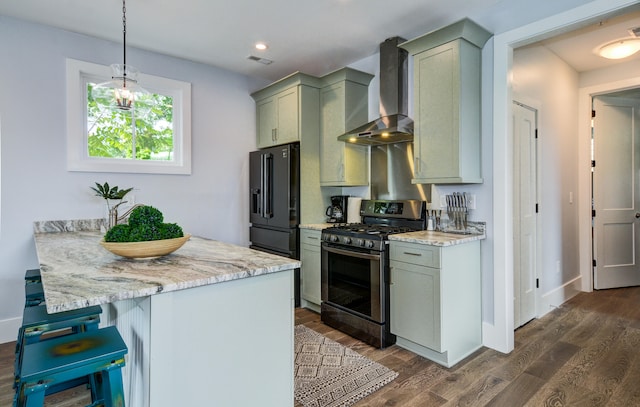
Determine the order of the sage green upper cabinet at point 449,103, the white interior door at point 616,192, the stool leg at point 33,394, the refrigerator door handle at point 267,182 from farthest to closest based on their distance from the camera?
the white interior door at point 616,192 < the refrigerator door handle at point 267,182 < the sage green upper cabinet at point 449,103 < the stool leg at point 33,394

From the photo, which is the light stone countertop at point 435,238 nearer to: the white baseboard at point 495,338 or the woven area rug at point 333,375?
the white baseboard at point 495,338

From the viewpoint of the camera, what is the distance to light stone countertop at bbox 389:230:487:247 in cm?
243

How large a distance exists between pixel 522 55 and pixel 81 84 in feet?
13.4

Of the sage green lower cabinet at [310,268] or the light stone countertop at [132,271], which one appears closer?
Answer: the light stone countertop at [132,271]

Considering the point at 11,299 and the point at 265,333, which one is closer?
the point at 265,333

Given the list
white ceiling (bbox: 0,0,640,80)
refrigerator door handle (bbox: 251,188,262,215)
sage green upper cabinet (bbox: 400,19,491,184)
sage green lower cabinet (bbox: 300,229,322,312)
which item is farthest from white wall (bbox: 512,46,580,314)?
refrigerator door handle (bbox: 251,188,262,215)

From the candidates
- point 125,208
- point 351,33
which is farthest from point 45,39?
point 351,33

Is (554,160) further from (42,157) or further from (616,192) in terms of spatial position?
(42,157)

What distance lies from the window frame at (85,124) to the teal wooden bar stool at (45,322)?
1828 millimetres

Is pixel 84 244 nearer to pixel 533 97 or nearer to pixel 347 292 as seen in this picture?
pixel 347 292

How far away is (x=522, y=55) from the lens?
10.4 feet

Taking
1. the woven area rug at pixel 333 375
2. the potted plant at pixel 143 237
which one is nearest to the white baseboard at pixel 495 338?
the woven area rug at pixel 333 375

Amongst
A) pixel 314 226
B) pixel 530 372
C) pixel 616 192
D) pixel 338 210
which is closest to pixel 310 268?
pixel 314 226

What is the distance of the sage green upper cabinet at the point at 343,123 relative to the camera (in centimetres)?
360
